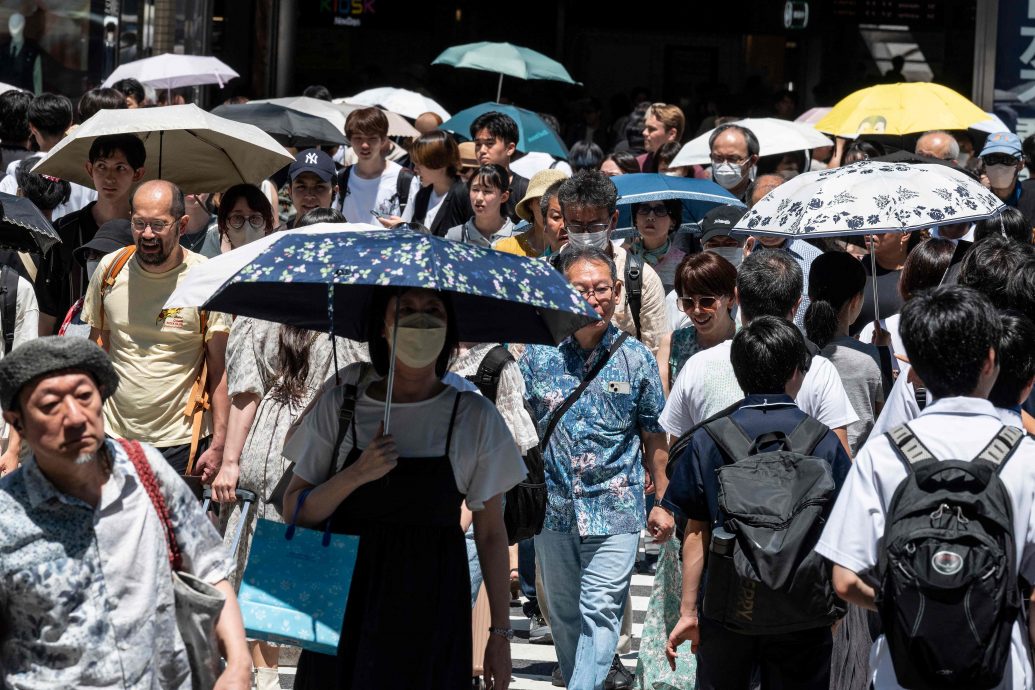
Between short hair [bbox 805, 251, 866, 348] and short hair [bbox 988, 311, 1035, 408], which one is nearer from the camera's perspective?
short hair [bbox 988, 311, 1035, 408]

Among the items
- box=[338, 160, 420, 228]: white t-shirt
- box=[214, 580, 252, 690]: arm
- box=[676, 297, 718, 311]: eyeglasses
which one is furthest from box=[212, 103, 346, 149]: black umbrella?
box=[214, 580, 252, 690]: arm

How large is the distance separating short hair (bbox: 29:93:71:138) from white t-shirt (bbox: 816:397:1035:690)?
6.80 meters

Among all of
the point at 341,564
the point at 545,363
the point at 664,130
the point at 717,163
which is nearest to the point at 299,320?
the point at 341,564

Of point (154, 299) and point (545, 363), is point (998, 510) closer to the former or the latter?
point (545, 363)

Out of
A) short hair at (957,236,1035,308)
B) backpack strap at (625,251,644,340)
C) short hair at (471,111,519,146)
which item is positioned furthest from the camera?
short hair at (471,111,519,146)

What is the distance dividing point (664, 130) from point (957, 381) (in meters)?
8.99

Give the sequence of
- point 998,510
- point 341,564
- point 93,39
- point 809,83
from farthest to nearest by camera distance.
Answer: point 809,83 → point 93,39 → point 341,564 → point 998,510

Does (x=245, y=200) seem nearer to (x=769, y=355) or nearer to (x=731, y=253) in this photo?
(x=731, y=253)

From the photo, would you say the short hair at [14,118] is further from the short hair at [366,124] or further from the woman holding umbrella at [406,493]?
the woman holding umbrella at [406,493]

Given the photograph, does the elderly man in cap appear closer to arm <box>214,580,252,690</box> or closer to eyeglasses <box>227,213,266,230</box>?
arm <box>214,580,252,690</box>

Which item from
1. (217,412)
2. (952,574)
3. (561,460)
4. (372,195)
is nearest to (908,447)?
(952,574)

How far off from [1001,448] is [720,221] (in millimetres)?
4919

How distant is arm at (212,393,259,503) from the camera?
6266 mm

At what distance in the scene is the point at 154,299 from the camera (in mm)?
6773
